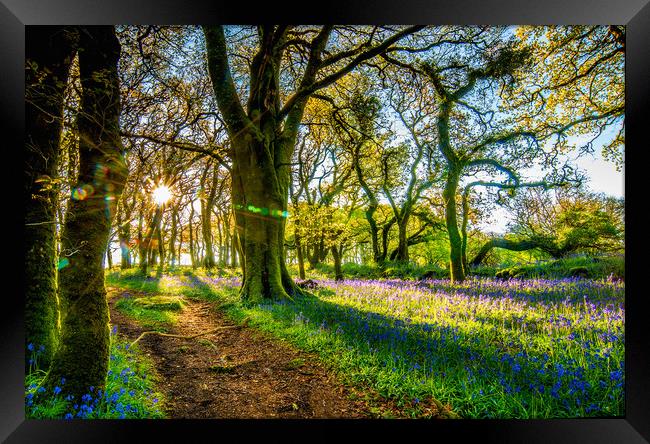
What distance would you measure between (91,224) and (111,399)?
152cm

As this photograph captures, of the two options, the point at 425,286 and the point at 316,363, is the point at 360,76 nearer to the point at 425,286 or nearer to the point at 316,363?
the point at 425,286

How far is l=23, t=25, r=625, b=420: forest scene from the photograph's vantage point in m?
2.49

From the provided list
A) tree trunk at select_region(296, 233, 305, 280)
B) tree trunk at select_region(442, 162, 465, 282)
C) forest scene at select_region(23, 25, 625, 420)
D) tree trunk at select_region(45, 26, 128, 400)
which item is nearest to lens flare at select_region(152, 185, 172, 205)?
forest scene at select_region(23, 25, 625, 420)

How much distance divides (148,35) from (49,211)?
2522 millimetres

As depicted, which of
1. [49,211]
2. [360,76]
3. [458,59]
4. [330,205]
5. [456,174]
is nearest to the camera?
[49,211]

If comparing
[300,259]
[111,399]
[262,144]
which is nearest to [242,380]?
[111,399]

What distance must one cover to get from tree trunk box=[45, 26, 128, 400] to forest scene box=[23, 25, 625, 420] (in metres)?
0.02

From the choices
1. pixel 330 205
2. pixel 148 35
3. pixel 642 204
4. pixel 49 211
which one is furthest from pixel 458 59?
pixel 49 211

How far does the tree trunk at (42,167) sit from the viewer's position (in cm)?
275

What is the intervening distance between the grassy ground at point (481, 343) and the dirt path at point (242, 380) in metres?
0.22

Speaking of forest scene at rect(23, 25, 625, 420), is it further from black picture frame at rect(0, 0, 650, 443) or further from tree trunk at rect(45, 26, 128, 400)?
black picture frame at rect(0, 0, 650, 443)

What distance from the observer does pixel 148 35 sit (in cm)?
368
